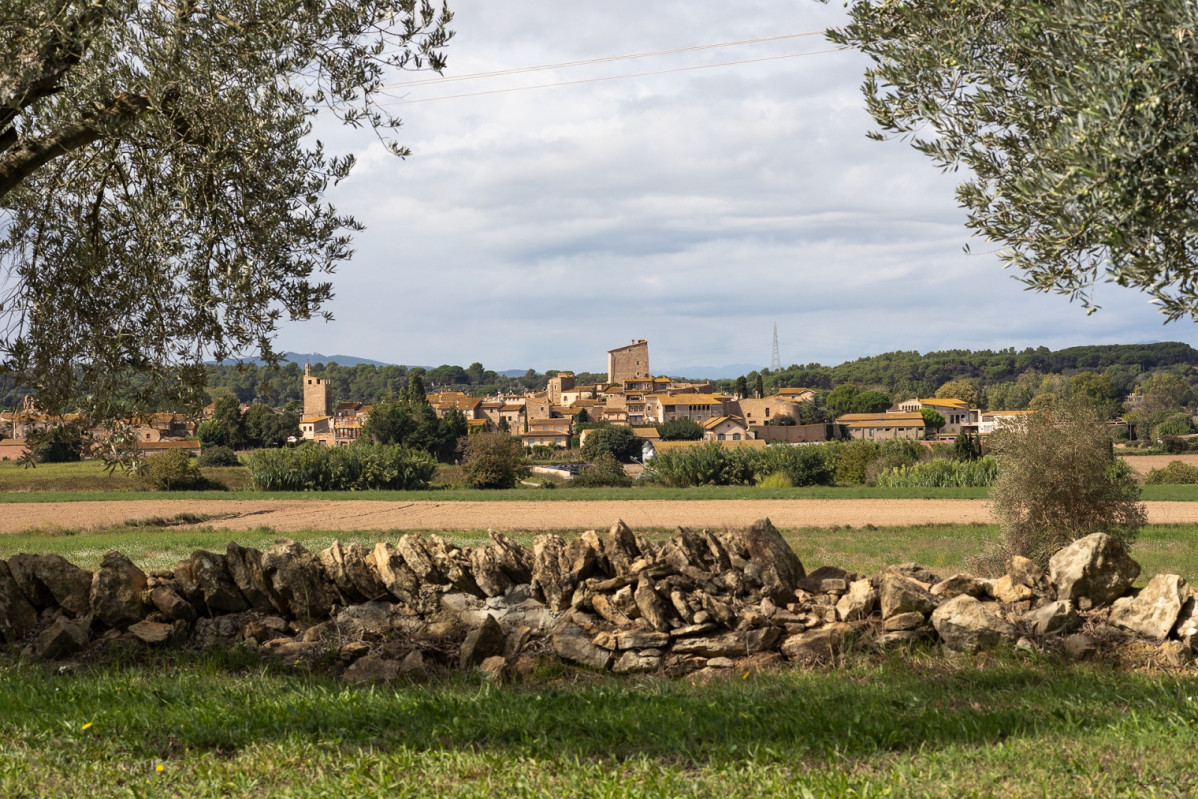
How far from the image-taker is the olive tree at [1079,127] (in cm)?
545

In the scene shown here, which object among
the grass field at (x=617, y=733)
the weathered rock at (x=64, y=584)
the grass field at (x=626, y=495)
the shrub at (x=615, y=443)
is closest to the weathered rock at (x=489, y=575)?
the grass field at (x=617, y=733)

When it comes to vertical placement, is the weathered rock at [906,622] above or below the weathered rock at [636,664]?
above

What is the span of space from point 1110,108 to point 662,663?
547 cm

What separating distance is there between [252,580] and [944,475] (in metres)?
45.7

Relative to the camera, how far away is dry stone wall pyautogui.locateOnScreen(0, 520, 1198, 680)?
8.29 m

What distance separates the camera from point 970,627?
820 cm

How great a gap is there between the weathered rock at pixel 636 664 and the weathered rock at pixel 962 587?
9.35ft

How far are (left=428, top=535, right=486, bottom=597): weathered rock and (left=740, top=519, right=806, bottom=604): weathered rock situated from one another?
2.84 meters

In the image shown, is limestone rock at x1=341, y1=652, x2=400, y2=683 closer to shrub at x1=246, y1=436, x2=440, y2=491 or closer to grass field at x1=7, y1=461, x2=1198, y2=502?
grass field at x1=7, y1=461, x2=1198, y2=502

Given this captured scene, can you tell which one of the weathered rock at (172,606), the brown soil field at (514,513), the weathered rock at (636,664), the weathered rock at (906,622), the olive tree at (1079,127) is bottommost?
the brown soil field at (514,513)

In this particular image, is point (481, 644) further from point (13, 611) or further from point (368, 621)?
point (13, 611)

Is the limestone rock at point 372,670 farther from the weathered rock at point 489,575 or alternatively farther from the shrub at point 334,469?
the shrub at point 334,469

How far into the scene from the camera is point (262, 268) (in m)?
10.4

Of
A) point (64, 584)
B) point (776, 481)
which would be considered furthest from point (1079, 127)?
point (776, 481)
